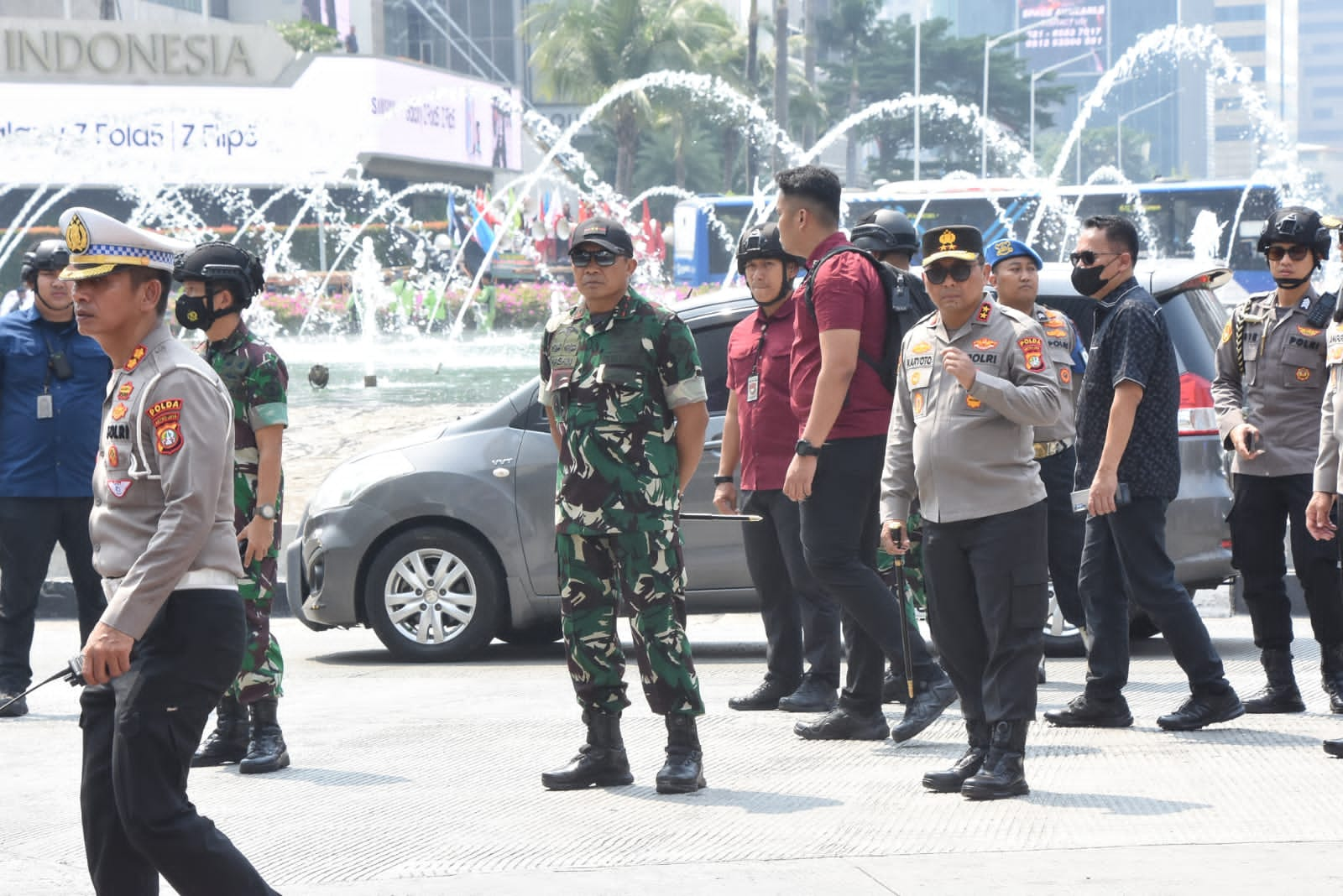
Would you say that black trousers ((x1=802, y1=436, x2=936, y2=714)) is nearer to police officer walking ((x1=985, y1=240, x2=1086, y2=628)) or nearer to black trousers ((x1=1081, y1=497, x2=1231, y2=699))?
black trousers ((x1=1081, y1=497, x2=1231, y2=699))

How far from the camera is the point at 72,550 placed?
795 centimetres

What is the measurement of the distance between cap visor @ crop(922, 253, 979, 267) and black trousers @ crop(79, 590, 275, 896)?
2529 mm

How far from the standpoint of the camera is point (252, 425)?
20.8ft

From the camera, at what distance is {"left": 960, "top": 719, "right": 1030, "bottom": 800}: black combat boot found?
5.64m

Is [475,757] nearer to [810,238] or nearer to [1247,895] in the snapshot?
[810,238]

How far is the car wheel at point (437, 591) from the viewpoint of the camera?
9.02 m

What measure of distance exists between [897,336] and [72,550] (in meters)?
3.65

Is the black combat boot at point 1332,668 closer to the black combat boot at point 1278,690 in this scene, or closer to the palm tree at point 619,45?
the black combat boot at point 1278,690

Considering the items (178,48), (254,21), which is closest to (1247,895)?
(178,48)

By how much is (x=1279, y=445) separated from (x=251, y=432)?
12.4 ft

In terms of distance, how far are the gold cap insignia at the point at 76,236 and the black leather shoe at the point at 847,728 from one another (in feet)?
11.6

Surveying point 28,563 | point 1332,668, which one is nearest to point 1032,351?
point 1332,668

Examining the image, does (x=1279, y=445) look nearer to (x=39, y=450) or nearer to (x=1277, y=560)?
(x=1277, y=560)

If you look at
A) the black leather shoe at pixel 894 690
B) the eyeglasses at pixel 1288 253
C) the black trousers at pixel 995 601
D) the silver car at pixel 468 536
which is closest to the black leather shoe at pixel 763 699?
the black leather shoe at pixel 894 690
